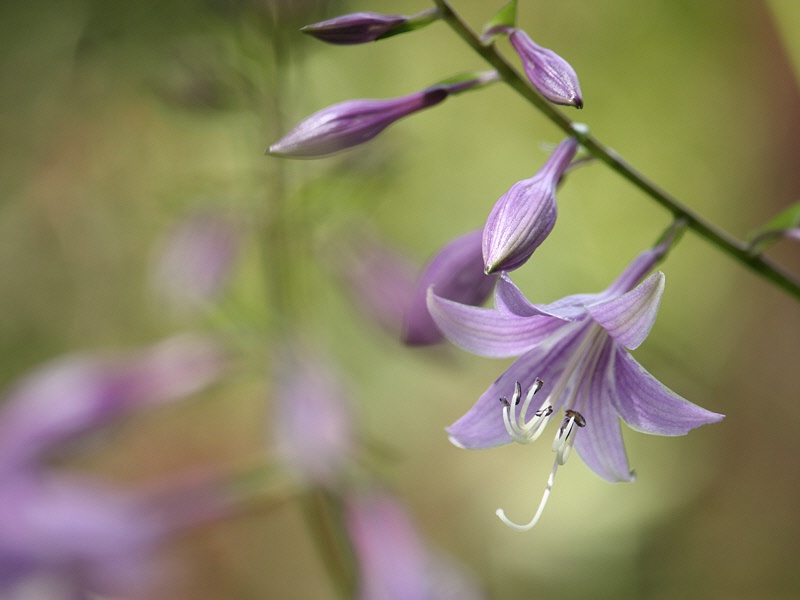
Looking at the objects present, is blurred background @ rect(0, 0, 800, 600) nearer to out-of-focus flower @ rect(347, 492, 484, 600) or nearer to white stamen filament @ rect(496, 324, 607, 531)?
out-of-focus flower @ rect(347, 492, 484, 600)

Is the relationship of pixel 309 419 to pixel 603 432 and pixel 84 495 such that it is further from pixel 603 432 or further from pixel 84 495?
pixel 603 432

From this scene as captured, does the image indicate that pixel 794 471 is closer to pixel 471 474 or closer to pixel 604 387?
pixel 471 474

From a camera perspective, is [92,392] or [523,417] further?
[92,392]

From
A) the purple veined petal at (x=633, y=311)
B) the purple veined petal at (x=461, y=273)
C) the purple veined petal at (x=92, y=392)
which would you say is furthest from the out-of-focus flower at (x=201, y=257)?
the purple veined petal at (x=633, y=311)

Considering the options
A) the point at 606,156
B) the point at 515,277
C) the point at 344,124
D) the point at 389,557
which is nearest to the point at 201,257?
the point at 389,557

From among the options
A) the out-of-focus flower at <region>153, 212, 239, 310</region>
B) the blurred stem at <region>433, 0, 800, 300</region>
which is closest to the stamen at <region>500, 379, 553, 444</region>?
the blurred stem at <region>433, 0, 800, 300</region>

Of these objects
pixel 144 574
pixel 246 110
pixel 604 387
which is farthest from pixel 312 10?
pixel 144 574

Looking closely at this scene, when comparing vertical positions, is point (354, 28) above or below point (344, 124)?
above
